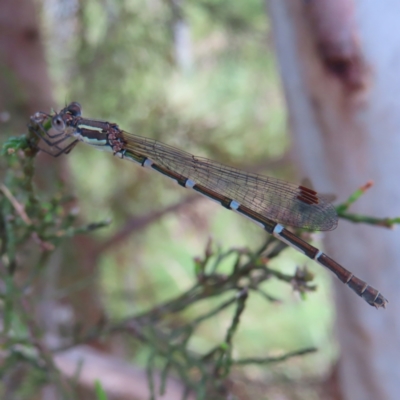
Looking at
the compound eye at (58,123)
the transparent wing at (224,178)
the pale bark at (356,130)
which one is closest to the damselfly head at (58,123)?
the compound eye at (58,123)

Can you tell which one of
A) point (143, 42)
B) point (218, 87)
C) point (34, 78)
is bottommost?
point (34, 78)

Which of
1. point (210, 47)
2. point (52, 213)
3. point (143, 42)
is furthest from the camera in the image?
point (210, 47)

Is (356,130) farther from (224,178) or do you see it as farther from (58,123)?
(58,123)

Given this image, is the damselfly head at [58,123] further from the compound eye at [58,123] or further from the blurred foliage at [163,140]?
the blurred foliage at [163,140]

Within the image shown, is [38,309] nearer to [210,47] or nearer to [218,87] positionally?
[210,47]

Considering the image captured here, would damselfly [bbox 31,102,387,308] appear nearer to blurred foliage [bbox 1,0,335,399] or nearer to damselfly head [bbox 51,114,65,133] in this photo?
damselfly head [bbox 51,114,65,133]

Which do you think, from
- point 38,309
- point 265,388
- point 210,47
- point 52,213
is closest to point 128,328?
point 52,213
